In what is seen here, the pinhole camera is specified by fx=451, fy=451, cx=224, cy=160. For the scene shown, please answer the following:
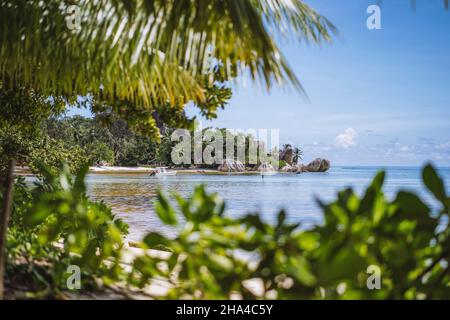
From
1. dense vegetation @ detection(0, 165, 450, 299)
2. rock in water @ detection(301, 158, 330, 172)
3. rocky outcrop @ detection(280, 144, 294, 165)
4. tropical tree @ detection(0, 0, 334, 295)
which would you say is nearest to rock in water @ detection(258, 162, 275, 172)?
rocky outcrop @ detection(280, 144, 294, 165)

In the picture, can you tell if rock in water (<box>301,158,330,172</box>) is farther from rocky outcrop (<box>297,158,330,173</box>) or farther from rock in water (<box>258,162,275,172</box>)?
rock in water (<box>258,162,275,172</box>)

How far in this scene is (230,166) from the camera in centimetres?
6222

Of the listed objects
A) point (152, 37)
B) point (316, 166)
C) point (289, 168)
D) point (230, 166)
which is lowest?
point (289, 168)

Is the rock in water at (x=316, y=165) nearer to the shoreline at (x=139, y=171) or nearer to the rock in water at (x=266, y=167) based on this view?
the rock in water at (x=266, y=167)

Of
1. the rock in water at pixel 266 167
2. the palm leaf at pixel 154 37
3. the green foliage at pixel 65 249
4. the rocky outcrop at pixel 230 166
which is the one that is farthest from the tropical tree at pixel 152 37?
the rock in water at pixel 266 167

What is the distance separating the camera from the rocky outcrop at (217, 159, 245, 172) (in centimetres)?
6204

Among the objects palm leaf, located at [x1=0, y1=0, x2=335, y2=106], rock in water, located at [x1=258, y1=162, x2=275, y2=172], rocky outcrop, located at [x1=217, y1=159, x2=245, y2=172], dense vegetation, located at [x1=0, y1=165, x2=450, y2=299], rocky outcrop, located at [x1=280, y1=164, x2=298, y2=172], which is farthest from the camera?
rocky outcrop, located at [x1=280, y1=164, x2=298, y2=172]

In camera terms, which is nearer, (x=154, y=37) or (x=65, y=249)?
(x=65, y=249)

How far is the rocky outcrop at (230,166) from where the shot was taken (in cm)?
6204

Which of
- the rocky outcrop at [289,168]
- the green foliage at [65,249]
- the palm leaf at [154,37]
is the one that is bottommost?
the rocky outcrop at [289,168]

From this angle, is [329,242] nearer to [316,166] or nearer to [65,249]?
[65,249]

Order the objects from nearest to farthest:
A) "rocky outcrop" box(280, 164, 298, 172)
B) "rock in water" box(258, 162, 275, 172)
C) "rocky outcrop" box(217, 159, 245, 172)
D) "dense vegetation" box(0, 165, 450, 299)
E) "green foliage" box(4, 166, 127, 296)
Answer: "dense vegetation" box(0, 165, 450, 299), "green foliage" box(4, 166, 127, 296), "rocky outcrop" box(217, 159, 245, 172), "rock in water" box(258, 162, 275, 172), "rocky outcrop" box(280, 164, 298, 172)

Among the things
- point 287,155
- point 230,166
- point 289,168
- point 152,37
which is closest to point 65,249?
point 152,37
